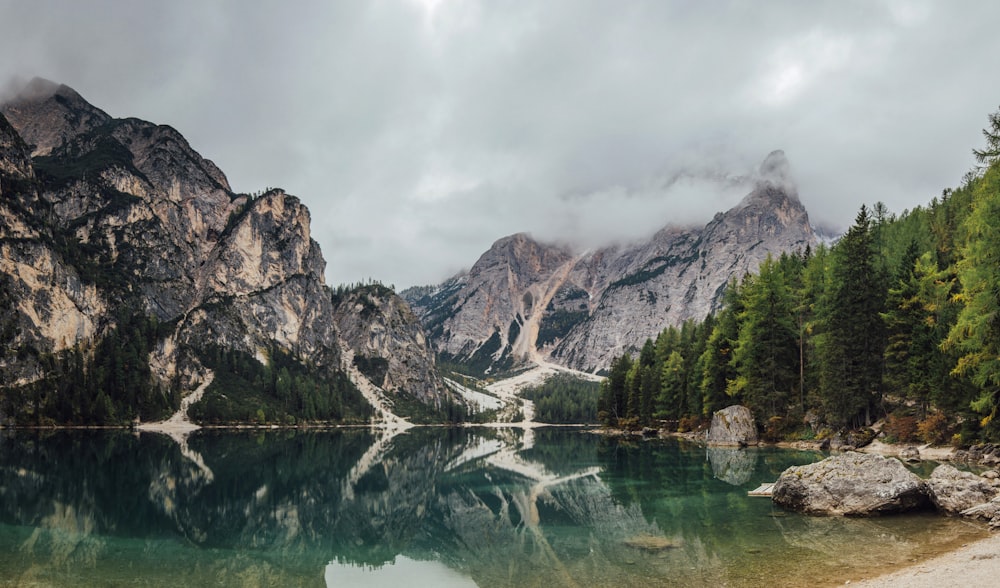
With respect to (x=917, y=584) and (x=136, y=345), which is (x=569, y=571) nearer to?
(x=917, y=584)

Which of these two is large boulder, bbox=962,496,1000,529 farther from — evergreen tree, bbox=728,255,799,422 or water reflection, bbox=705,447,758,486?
evergreen tree, bbox=728,255,799,422

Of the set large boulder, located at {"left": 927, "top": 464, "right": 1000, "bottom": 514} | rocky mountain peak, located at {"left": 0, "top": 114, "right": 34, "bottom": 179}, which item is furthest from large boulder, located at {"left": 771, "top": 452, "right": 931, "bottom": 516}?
rocky mountain peak, located at {"left": 0, "top": 114, "right": 34, "bottom": 179}

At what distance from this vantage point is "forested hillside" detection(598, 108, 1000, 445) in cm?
2509

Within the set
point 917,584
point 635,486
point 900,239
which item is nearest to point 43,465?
point 635,486

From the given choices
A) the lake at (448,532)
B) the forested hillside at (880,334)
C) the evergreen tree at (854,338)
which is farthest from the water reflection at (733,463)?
the evergreen tree at (854,338)

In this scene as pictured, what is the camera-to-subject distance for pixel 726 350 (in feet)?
206

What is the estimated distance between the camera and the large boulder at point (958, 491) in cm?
1920

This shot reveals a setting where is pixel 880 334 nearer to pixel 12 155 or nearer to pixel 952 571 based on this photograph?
pixel 952 571

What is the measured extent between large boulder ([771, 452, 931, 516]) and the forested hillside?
26.8ft

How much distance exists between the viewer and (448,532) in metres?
23.7

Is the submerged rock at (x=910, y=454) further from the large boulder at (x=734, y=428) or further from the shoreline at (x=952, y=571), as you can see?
the shoreline at (x=952, y=571)

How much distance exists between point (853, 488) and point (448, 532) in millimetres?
15963

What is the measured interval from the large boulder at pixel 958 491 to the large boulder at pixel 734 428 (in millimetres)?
35774

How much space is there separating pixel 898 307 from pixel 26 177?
219535 mm
